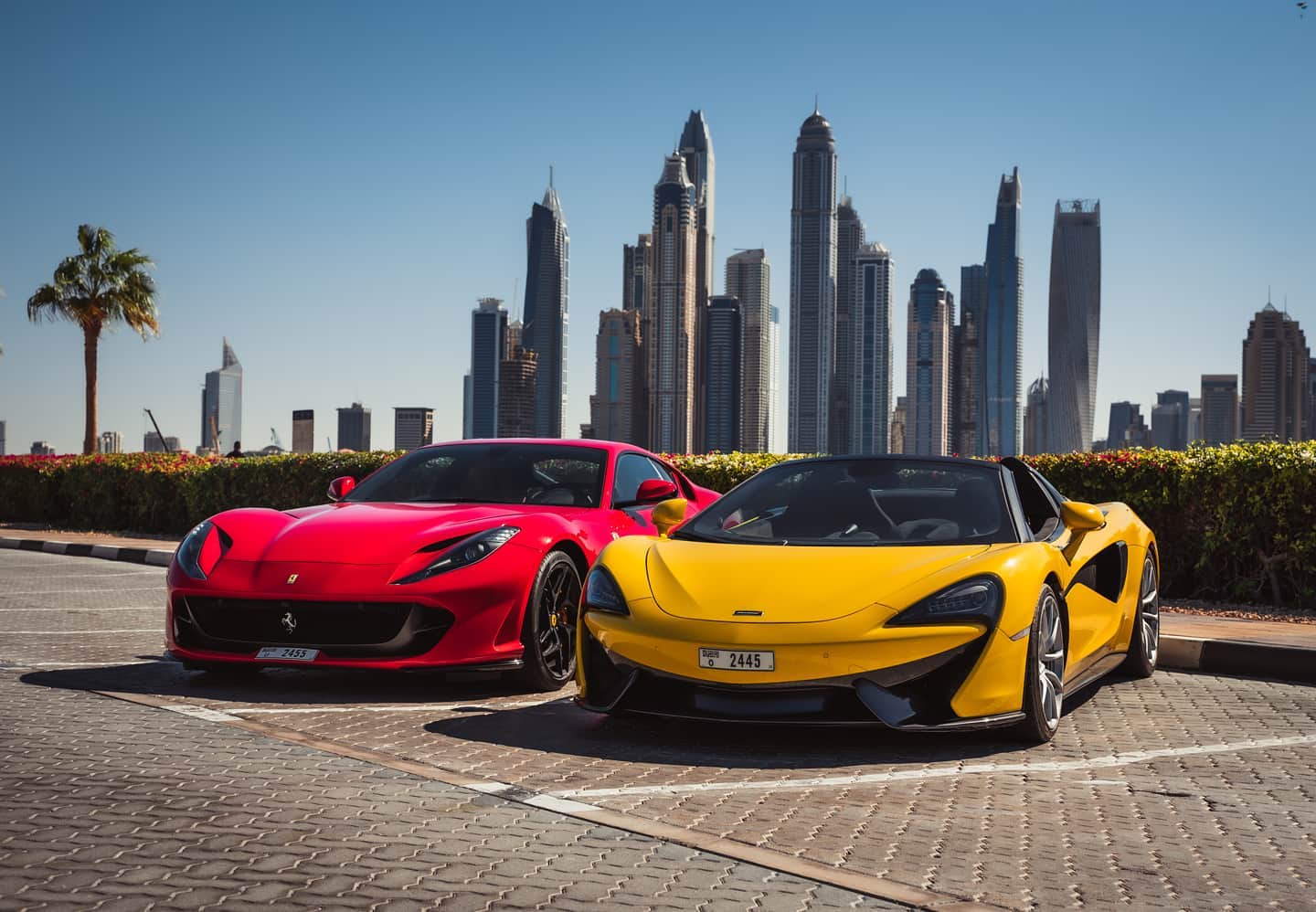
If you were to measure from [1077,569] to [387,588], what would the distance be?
318 centimetres

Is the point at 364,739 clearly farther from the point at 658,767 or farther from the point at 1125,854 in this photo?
the point at 1125,854

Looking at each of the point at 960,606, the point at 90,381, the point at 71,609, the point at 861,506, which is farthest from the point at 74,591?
the point at 90,381

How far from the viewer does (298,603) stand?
628 centimetres

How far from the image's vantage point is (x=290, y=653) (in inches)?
247

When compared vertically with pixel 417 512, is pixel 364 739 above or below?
below

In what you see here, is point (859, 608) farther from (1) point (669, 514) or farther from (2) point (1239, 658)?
(2) point (1239, 658)

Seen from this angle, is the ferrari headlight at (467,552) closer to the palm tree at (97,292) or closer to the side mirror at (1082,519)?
the side mirror at (1082,519)

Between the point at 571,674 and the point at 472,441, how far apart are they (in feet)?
6.31

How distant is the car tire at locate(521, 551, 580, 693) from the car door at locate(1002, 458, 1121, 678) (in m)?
2.33

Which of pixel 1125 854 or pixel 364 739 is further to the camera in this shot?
pixel 364 739

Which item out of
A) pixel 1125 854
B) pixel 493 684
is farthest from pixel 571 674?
pixel 1125 854

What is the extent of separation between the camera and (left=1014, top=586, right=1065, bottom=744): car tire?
5.28 meters

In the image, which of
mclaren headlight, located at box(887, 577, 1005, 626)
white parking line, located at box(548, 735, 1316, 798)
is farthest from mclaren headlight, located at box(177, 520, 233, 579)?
mclaren headlight, located at box(887, 577, 1005, 626)

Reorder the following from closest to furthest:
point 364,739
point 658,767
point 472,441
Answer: point 658,767, point 364,739, point 472,441
